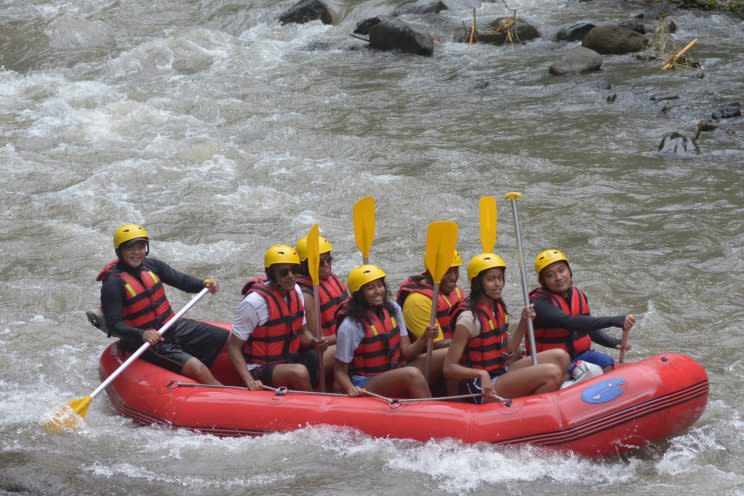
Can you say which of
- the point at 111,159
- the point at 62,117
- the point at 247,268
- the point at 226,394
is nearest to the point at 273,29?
the point at 62,117

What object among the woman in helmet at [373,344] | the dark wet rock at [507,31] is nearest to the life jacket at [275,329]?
the woman in helmet at [373,344]

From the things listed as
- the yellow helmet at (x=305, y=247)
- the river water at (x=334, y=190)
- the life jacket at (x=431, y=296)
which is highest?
the yellow helmet at (x=305, y=247)

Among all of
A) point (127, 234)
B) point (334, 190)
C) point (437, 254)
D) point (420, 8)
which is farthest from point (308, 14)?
point (437, 254)

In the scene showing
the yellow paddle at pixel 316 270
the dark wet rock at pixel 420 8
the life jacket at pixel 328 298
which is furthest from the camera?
the dark wet rock at pixel 420 8

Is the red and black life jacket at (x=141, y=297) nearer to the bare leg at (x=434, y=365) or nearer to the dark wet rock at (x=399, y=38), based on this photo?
the bare leg at (x=434, y=365)

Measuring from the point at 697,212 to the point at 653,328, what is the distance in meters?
2.19

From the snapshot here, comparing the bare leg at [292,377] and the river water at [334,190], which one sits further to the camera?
the bare leg at [292,377]

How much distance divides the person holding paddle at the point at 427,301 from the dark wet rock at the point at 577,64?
7.88 metres

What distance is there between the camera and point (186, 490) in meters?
5.03

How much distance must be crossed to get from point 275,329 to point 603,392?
5.93 ft

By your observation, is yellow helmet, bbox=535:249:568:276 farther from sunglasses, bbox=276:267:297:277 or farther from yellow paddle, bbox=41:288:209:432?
yellow paddle, bbox=41:288:209:432

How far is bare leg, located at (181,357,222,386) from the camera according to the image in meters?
5.61

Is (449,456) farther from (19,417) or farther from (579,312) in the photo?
(19,417)

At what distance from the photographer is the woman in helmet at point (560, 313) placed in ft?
17.5
